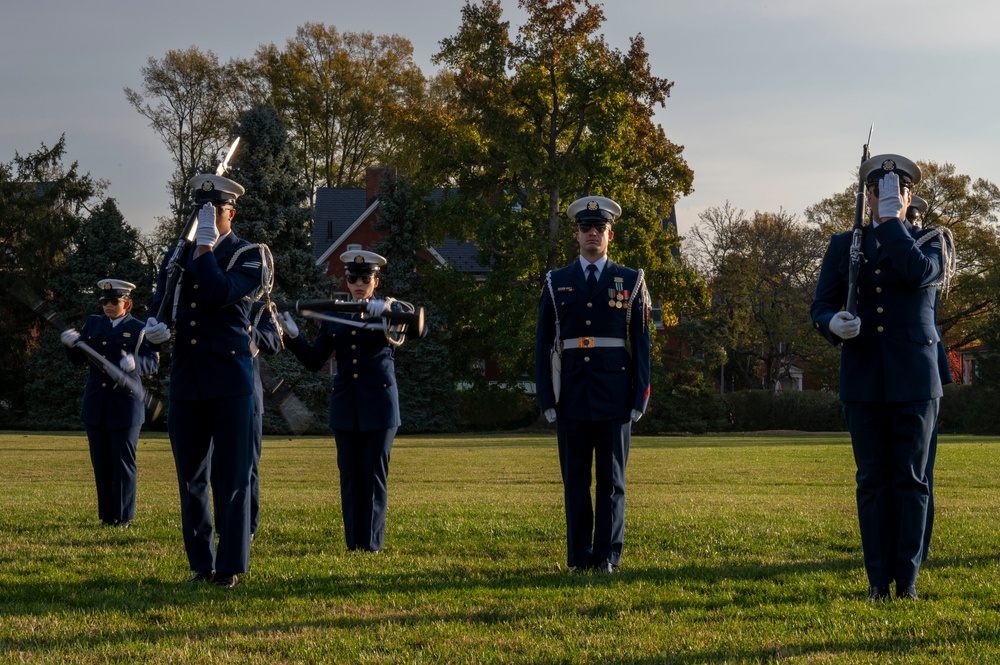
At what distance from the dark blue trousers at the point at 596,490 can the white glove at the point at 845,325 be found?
1.76m

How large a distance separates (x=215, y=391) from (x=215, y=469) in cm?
53

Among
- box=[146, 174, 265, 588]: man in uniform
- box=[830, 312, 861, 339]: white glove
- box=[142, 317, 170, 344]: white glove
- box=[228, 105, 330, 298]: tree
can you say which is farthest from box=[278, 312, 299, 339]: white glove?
box=[228, 105, 330, 298]: tree

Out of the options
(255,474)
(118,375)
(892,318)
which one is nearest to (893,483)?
(892,318)

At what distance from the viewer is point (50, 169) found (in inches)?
2133

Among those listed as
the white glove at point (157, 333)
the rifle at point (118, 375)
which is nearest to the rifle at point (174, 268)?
the white glove at point (157, 333)

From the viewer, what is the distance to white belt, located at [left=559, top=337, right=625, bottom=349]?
802cm

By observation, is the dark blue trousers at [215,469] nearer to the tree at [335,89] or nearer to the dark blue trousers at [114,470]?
the dark blue trousers at [114,470]

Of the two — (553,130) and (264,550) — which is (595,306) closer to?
(264,550)

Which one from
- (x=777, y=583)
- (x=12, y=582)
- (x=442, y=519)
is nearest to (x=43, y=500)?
(x=442, y=519)

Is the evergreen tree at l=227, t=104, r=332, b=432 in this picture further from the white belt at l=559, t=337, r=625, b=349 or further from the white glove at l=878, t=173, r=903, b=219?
the white glove at l=878, t=173, r=903, b=219

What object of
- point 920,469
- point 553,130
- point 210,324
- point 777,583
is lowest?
point 777,583

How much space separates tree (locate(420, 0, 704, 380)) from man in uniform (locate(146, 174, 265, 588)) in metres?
33.4

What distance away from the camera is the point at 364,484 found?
912 centimetres

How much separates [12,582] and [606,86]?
36.8 meters
